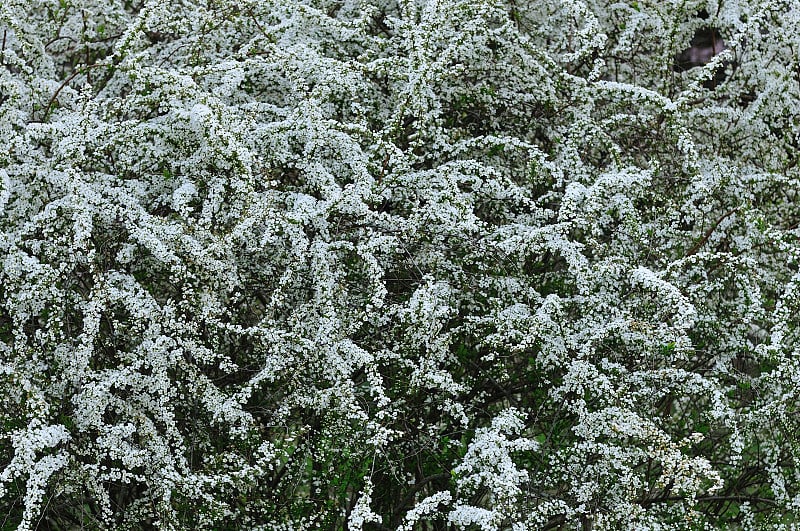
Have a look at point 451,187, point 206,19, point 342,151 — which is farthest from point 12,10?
point 451,187

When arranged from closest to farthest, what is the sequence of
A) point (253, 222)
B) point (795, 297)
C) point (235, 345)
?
point (253, 222)
point (795, 297)
point (235, 345)

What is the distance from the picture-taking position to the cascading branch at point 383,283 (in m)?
3.55

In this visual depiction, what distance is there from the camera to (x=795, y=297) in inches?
155

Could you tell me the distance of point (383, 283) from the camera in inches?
142

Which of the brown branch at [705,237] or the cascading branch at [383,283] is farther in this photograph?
the brown branch at [705,237]

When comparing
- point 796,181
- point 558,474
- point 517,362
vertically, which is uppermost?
point 796,181

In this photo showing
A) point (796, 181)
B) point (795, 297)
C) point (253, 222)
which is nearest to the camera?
point (253, 222)

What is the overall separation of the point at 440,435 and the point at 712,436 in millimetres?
1542

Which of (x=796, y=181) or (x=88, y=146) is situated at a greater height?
(x=796, y=181)

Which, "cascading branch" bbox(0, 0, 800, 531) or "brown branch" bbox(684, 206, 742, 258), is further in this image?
"brown branch" bbox(684, 206, 742, 258)

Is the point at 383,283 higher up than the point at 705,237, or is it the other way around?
the point at 705,237

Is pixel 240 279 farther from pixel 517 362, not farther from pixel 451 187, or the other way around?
pixel 517 362

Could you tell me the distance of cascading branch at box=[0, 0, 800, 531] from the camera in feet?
11.7

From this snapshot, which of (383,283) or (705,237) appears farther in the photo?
(705,237)
